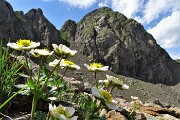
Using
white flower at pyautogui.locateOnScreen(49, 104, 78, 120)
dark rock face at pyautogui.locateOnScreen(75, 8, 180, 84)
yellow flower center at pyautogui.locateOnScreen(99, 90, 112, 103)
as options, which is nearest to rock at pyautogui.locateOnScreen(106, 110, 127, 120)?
yellow flower center at pyautogui.locateOnScreen(99, 90, 112, 103)

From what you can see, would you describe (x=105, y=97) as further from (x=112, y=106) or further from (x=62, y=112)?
(x=62, y=112)

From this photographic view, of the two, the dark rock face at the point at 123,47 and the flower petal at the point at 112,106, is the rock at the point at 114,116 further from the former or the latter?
the dark rock face at the point at 123,47

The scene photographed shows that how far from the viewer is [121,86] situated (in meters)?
3.16

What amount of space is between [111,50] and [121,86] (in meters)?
162

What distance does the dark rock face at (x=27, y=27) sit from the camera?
108 m

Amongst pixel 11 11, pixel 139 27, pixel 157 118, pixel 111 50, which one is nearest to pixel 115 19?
pixel 139 27

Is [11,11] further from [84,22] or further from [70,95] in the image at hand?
[70,95]

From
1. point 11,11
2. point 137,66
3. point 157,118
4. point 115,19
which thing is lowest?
point 157,118

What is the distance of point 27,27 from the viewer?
129125 mm

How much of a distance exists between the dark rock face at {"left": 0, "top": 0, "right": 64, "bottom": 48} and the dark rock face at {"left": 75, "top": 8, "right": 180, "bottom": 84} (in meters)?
21.1

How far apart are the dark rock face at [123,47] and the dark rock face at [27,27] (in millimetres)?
21149

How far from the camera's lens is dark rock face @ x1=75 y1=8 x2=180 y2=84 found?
16600 cm

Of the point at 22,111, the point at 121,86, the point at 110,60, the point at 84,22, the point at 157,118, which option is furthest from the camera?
the point at 84,22

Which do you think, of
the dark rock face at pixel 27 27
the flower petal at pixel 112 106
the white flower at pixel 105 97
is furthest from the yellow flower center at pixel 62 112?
the dark rock face at pixel 27 27
